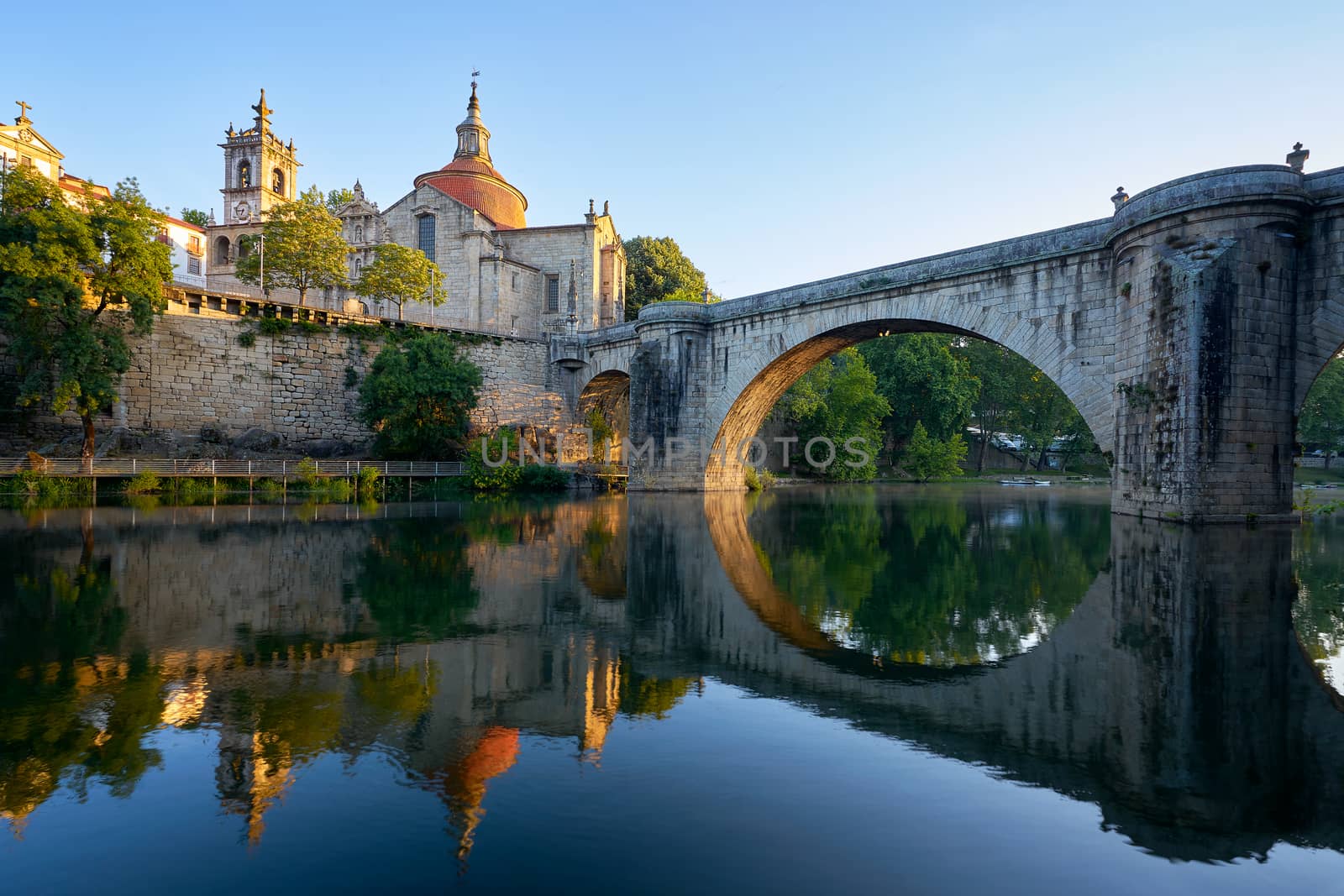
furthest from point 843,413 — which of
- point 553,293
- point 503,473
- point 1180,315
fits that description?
point 1180,315

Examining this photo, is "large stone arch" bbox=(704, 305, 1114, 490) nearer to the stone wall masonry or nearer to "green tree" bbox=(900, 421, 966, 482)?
the stone wall masonry

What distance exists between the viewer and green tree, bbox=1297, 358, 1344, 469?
40.2 metres

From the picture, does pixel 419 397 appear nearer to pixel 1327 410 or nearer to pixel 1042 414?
pixel 1042 414

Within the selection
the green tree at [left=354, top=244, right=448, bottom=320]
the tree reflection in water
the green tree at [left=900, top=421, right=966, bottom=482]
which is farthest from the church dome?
the tree reflection in water

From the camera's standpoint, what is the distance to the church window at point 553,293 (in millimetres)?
44969

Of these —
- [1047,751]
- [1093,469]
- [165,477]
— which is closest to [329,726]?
[1047,751]

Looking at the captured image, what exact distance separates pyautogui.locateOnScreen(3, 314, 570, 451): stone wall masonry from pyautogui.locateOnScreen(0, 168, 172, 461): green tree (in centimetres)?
356

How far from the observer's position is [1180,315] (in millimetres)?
14086

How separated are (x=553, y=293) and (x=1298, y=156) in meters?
36.4

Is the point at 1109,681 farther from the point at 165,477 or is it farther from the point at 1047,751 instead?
the point at 165,477

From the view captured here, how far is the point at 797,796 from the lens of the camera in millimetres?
3479

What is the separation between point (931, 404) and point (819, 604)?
42313 mm

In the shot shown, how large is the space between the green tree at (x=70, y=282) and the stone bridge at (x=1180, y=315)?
2297cm

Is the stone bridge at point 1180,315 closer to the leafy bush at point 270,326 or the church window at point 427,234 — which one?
the leafy bush at point 270,326
